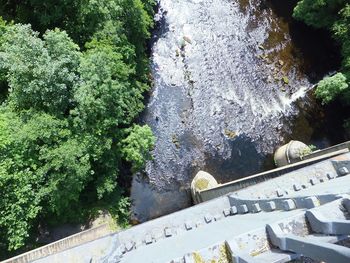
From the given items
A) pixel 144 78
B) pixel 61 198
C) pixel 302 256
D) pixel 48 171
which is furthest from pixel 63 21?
pixel 302 256

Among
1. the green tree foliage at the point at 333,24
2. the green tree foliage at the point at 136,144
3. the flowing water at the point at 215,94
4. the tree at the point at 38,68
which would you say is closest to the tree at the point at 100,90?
the tree at the point at 38,68

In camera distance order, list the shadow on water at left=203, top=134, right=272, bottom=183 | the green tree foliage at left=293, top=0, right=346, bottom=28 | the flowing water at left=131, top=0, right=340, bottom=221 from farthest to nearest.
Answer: the shadow on water at left=203, top=134, right=272, bottom=183
the flowing water at left=131, top=0, right=340, bottom=221
the green tree foliage at left=293, top=0, right=346, bottom=28

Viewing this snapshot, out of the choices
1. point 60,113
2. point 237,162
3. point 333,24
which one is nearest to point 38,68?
point 60,113

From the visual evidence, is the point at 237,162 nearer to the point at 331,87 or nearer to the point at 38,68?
the point at 331,87

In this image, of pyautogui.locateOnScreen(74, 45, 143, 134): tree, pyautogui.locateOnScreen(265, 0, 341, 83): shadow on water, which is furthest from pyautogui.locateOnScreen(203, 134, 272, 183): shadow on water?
pyautogui.locateOnScreen(74, 45, 143, 134): tree

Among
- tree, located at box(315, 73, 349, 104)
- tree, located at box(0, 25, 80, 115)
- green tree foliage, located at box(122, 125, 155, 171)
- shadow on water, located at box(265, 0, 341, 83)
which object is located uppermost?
shadow on water, located at box(265, 0, 341, 83)

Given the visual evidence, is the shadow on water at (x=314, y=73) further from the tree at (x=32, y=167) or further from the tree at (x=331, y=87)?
the tree at (x=32, y=167)

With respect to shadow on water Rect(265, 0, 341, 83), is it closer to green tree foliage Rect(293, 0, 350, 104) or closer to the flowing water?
the flowing water
